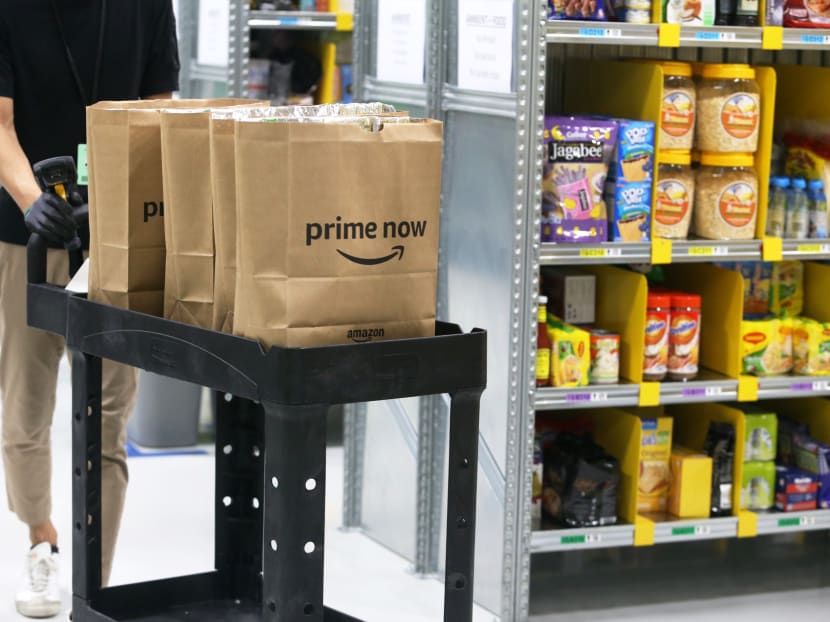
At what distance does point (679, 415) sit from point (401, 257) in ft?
8.14

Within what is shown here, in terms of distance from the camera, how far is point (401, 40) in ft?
14.2

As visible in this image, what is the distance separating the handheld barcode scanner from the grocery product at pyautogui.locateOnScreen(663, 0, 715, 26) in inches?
73.0

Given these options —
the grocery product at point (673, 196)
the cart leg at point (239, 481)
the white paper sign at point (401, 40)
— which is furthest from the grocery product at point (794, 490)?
the cart leg at point (239, 481)

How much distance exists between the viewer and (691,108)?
152 inches

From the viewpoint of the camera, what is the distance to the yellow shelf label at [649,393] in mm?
3871

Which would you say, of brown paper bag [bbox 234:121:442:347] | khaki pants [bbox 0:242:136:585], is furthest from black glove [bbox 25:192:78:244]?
khaki pants [bbox 0:242:136:585]

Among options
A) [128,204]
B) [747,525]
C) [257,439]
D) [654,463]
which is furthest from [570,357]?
[128,204]

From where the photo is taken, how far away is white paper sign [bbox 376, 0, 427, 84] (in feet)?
13.7

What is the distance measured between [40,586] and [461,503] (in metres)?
1.94

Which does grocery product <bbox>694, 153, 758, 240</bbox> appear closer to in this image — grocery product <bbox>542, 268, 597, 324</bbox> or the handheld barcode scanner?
grocery product <bbox>542, 268, 597, 324</bbox>

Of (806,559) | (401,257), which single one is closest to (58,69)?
(401,257)

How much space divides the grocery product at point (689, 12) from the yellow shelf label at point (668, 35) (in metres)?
0.06

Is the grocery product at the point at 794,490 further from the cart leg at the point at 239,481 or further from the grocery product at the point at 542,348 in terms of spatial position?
the cart leg at the point at 239,481

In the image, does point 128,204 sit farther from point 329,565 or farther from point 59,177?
point 329,565
